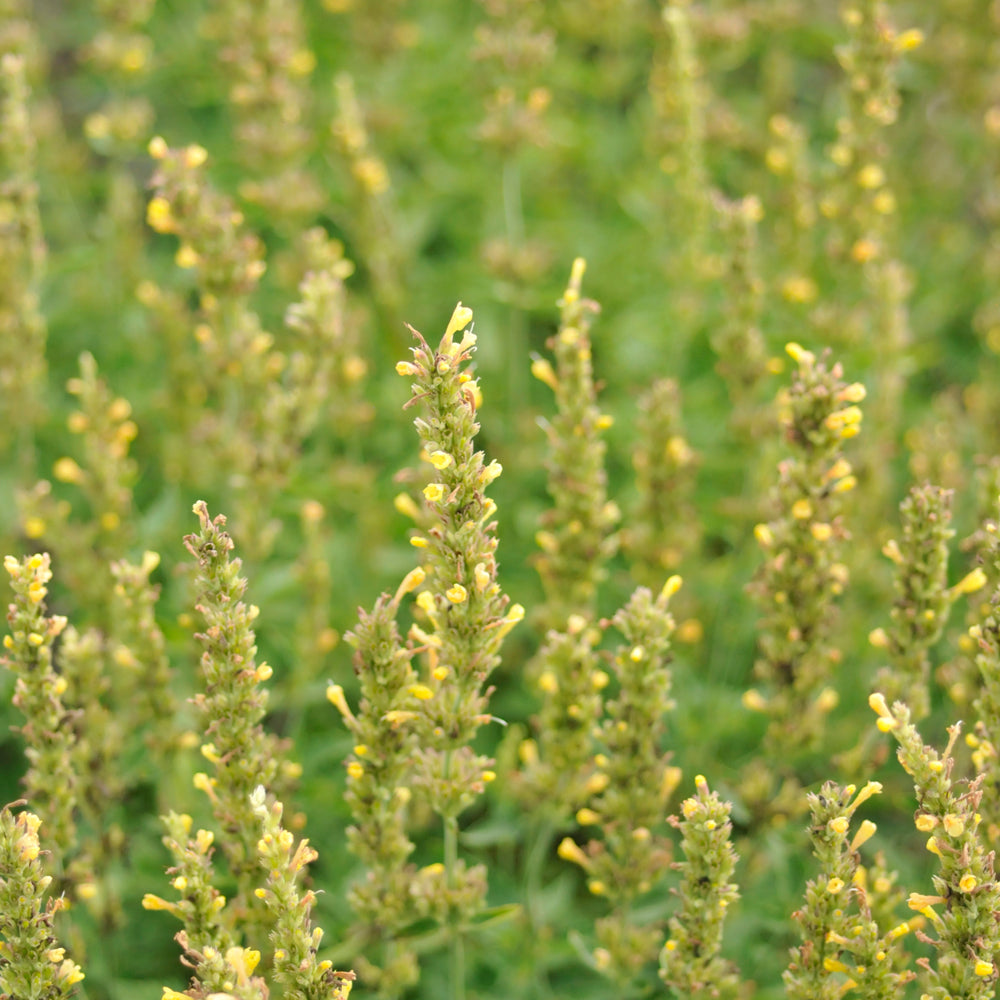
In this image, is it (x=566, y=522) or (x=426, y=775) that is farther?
(x=566, y=522)

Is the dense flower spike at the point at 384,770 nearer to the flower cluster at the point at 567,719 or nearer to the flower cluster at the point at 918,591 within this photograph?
the flower cluster at the point at 567,719

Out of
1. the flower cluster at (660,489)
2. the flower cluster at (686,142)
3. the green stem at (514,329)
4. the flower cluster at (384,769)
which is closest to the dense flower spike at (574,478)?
the flower cluster at (660,489)

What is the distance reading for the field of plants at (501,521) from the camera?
2744mm

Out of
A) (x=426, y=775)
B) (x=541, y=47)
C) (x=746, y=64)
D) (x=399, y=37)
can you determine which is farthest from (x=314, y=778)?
(x=746, y=64)

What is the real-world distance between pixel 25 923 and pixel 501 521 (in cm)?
313

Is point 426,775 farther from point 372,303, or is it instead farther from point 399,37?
point 399,37

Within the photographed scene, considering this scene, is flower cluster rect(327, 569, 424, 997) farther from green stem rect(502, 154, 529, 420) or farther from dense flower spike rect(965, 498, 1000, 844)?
green stem rect(502, 154, 529, 420)

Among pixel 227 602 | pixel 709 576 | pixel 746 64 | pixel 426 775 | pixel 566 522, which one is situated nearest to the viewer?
pixel 227 602

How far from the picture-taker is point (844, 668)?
4.97 meters

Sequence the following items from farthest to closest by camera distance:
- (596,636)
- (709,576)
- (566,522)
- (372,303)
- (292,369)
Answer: (372,303)
(709,576)
(292,369)
(566,522)
(596,636)

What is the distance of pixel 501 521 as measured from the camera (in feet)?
17.5

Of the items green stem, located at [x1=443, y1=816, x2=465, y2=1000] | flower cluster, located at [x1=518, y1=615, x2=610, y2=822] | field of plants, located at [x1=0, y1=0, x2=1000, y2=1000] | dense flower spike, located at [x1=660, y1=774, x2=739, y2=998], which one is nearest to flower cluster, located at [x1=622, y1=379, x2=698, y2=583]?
field of plants, located at [x1=0, y1=0, x2=1000, y2=1000]

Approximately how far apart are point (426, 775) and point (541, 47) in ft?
11.2

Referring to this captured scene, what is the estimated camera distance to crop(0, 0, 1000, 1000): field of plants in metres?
2.74
